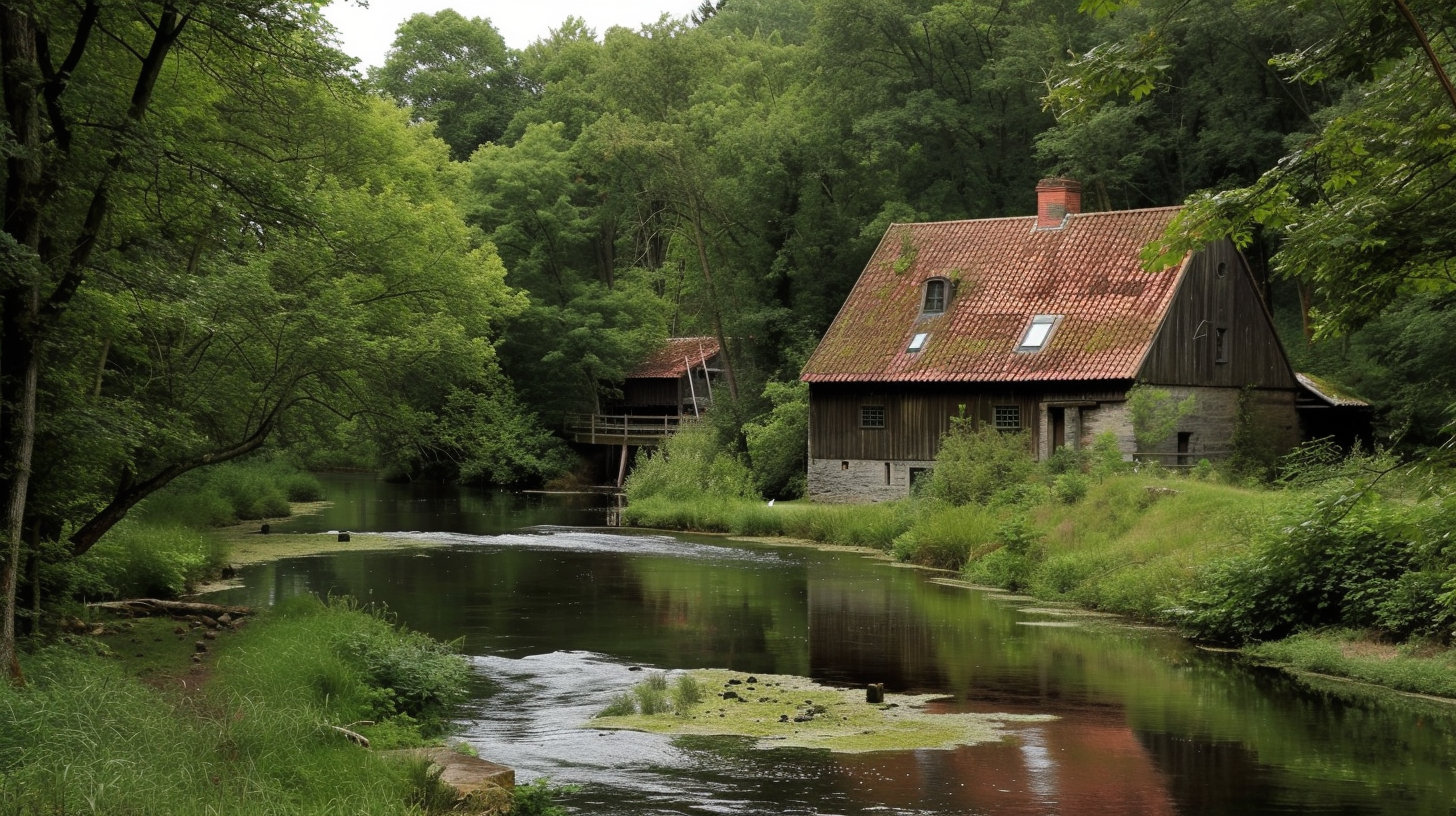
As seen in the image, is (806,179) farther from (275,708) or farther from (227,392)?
(275,708)

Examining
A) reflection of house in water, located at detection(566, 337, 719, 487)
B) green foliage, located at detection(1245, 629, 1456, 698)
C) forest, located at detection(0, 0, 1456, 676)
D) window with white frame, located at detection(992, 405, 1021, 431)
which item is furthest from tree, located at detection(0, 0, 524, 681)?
reflection of house in water, located at detection(566, 337, 719, 487)

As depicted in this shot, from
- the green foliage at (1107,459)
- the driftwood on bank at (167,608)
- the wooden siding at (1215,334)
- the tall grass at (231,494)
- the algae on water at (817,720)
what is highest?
the wooden siding at (1215,334)

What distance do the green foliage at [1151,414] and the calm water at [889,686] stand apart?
7636 mm

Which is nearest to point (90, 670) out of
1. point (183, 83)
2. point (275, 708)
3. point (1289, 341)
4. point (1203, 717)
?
point (275, 708)

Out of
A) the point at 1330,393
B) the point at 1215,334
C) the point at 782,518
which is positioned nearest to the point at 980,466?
the point at 782,518

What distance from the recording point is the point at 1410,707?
15.4 m

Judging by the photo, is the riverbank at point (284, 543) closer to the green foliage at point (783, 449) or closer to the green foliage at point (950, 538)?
the green foliage at point (950, 538)

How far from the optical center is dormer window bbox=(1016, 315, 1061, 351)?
3559cm

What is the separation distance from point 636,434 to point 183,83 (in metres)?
40.9

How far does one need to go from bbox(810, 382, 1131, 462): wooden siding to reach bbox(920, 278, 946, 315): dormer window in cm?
245

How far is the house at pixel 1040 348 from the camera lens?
3441 cm

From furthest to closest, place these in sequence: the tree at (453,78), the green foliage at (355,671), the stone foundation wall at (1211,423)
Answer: the tree at (453,78) → the stone foundation wall at (1211,423) → the green foliage at (355,671)

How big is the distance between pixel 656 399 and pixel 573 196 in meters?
10.6

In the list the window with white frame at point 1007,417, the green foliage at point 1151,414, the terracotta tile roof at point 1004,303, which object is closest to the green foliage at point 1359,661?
the green foliage at point 1151,414
